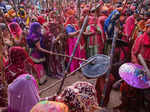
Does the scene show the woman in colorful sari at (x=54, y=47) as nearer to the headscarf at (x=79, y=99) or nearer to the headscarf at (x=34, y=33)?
the headscarf at (x=34, y=33)

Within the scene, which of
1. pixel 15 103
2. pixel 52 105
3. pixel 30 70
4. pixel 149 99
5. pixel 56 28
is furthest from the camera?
pixel 56 28

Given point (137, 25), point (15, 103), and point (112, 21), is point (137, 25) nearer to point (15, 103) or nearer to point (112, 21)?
point (112, 21)

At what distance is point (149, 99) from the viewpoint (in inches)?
113

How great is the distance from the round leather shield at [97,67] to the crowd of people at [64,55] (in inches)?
6.5

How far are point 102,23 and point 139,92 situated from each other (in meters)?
2.40

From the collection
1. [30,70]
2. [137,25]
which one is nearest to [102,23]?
[137,25]

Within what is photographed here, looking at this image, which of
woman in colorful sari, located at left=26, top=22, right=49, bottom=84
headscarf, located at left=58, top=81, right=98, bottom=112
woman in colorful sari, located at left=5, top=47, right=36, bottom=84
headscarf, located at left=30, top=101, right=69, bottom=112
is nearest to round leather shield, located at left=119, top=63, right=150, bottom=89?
headscarf, located at left=58, top=81, right=98, bottom=112

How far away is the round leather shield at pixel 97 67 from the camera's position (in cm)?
225

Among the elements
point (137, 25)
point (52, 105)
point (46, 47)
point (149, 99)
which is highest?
point (137, 25)

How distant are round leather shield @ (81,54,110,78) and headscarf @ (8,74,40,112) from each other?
0.89 metres

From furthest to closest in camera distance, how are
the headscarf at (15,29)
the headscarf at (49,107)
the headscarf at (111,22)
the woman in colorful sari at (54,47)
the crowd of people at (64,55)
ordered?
1. the woman in colorful sari at (54,47)
2. the headscarf at (15,29)
3. the headscarf at (111,22)
4. the crowd of people at (64,55)
5. the headscarf at (49,107)

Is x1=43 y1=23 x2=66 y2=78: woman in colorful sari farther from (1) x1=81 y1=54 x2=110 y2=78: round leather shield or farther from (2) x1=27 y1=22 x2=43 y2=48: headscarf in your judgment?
(1) x1=81 y1=54 x2=110 y2=78: round leather shield

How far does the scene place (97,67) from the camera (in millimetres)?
2367

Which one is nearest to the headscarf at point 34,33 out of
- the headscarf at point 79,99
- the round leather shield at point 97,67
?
the round leather shield at point 97,67
